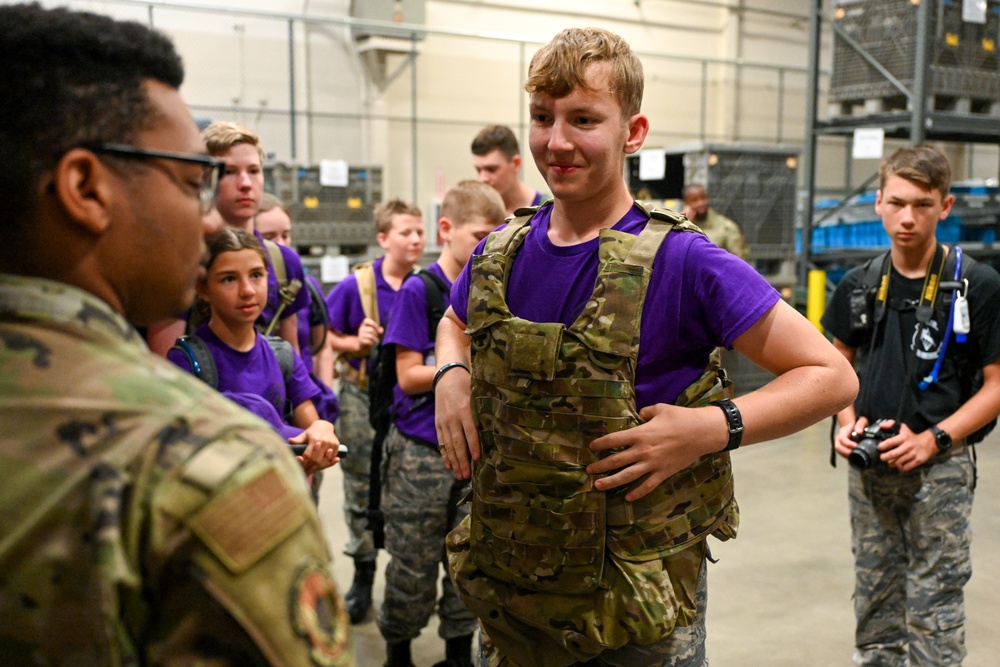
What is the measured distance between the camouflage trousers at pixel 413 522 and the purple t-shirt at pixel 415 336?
56 mm

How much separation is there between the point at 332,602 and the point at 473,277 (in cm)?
105

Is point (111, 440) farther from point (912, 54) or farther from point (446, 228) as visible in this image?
point (912, 54)

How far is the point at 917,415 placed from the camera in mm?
2871

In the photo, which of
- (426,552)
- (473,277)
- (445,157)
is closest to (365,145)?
(445,157)

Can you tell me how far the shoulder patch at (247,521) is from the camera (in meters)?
0.76

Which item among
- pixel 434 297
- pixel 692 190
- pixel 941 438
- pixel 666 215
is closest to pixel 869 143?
pixel 692 190

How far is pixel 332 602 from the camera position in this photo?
2.74 feet

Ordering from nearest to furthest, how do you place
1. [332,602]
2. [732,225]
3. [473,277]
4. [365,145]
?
[332,602] → [473,277] → [732,225] → [365,145]

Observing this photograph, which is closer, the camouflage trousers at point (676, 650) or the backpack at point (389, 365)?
the camouflage trousers at point (676, 650)

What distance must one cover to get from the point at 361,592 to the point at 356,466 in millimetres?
548

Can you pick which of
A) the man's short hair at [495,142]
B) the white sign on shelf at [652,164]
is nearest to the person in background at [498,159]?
the man's short hair at [495,142]

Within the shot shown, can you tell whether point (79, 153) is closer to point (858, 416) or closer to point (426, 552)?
point (426, 552)

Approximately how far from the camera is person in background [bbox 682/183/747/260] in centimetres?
715

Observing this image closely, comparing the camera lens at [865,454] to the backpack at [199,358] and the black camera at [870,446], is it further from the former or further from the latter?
the backpack at [199,358]
